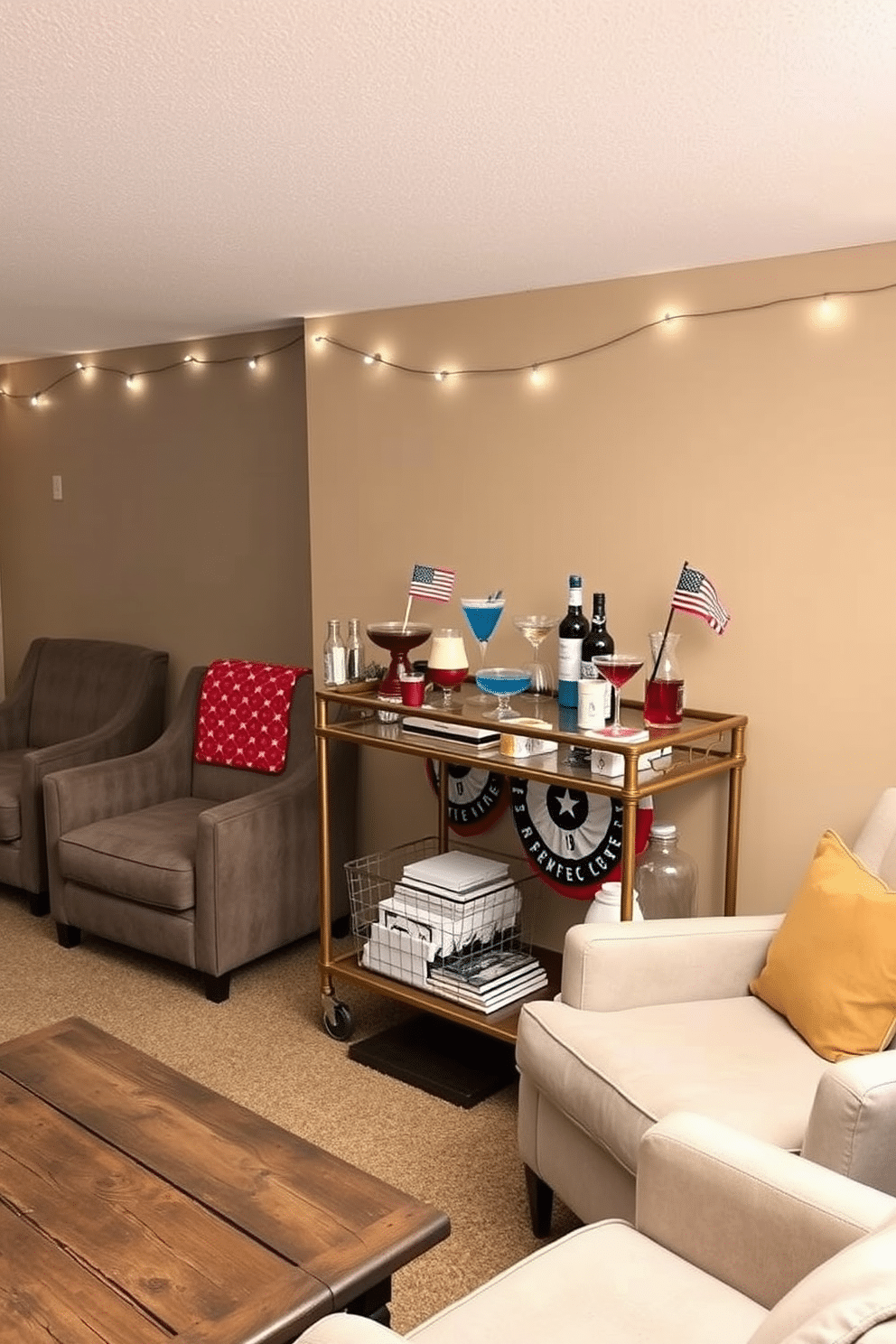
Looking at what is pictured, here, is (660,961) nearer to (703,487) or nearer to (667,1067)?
(667,1067)

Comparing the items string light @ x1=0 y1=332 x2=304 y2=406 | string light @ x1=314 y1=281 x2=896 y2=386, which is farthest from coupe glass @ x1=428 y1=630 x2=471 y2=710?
string light @ x1=0 y1=332 x2=304 y2=406

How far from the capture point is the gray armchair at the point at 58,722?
4637 mm

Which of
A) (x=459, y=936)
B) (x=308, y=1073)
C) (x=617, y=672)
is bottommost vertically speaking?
(x=308, y=1073)

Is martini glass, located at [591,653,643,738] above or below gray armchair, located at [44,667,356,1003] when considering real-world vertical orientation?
above

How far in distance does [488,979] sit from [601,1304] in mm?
1587

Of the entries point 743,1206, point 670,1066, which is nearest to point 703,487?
point 670,1066

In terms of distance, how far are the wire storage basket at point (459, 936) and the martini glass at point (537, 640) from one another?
21.0 inches

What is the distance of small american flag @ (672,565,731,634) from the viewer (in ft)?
10.3

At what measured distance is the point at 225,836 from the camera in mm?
3859

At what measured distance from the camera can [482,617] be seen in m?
3.59

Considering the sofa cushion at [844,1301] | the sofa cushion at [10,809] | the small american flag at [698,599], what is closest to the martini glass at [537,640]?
the small american flag at [698,599]

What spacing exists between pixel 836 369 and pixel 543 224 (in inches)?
32.4

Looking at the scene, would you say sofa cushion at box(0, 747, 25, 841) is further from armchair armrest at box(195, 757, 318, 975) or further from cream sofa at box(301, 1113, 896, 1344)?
cream sofa at box(301, 1113, 896, 1344)

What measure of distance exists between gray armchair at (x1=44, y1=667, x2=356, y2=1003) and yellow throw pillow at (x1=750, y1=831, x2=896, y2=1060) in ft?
6.03
